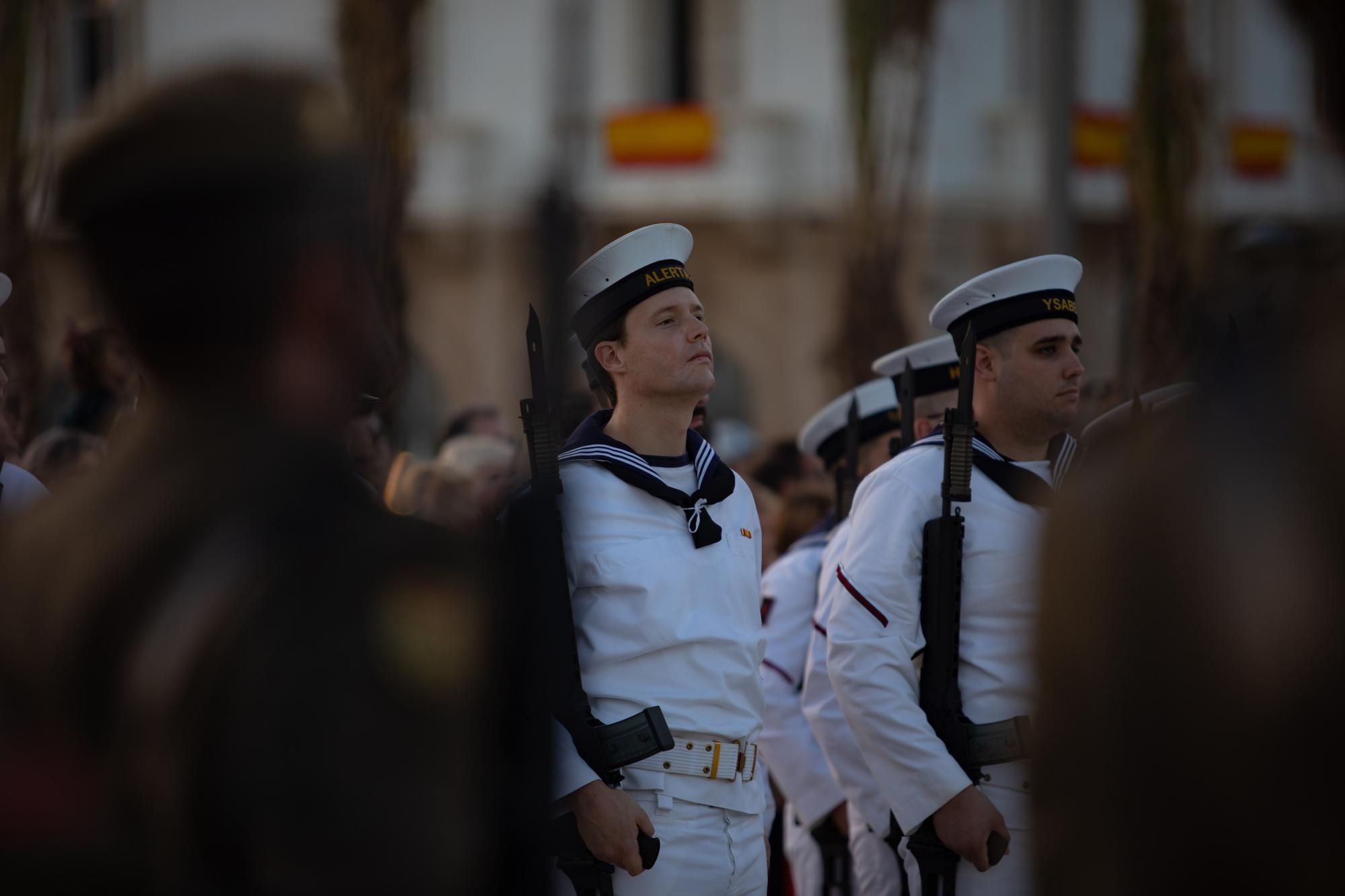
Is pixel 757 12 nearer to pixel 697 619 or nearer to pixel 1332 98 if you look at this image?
pixel 697 619

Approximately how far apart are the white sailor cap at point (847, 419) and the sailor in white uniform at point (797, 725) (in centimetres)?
23

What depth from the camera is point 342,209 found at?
1.28 metres

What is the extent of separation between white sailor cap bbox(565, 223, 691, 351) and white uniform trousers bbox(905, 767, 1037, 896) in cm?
121

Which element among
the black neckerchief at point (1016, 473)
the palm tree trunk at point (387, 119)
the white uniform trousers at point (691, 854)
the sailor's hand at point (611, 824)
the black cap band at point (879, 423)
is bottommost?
the white uniform trousers at point (691, 854)

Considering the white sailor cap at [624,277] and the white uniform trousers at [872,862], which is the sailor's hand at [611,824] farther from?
the white uniform trousers at [872,862]

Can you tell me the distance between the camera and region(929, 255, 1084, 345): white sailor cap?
3.66 metres

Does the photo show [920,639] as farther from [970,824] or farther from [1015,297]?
[1015,297]

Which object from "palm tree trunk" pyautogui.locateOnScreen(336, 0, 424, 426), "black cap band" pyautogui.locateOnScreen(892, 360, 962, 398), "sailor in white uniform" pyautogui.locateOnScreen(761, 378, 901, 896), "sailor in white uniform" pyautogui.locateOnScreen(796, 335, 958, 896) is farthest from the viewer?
"black cap band" pyautogui.locateOnScreen(892, 360, 962, 398)

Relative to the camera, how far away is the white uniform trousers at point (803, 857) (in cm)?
450

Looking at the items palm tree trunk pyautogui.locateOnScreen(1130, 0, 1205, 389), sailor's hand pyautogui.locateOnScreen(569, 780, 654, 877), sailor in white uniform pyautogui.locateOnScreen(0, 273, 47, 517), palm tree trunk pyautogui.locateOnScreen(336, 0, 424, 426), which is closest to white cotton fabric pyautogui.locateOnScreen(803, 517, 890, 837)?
sailor's hand pyautogui.locateOnScreen(569, 780, 654, 877)

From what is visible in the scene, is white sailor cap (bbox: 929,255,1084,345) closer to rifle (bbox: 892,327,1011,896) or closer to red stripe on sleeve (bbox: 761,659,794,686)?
rifle (bbox: 892,327,1011,896)

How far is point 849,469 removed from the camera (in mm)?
4859

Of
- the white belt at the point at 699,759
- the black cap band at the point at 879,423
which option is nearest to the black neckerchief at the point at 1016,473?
the white belt at the point at 699,759

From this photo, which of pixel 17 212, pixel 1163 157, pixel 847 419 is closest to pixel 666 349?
pixel 847 419
